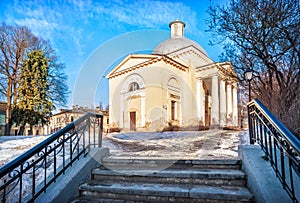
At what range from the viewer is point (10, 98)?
16.8 meters

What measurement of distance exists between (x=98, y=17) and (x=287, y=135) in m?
6.74

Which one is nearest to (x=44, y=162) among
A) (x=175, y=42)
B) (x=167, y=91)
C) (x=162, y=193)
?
(x=162, y=193)

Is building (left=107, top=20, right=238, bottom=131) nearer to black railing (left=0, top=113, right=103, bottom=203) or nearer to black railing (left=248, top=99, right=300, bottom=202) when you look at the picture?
black railing (left=0, top=113, right=103, bottom=203)

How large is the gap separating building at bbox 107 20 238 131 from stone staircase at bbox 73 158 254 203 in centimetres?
1238

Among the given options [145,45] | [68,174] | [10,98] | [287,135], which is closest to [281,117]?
[145,45]

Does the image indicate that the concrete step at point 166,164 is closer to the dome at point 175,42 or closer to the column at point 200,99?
the column at point 200,99

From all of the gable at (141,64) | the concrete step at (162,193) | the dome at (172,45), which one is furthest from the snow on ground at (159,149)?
the dome at (172,45)

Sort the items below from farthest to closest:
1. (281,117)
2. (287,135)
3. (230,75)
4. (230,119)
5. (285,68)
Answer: (230,119)
(230,75)
(285,68)
(281,117)
(287,135)

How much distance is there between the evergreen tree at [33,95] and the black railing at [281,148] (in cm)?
1620

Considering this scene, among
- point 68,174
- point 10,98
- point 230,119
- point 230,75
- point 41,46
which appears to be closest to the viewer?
point 68,174

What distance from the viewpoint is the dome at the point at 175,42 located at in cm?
2059

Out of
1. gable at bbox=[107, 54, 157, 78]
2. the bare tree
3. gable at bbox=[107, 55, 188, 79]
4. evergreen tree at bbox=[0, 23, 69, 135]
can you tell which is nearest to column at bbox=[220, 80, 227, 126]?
gable at bbox=[107, 55, 188, 79]

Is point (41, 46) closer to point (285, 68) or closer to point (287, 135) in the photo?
point (285, 68)

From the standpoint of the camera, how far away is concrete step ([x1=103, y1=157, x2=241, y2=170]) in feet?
10.2
